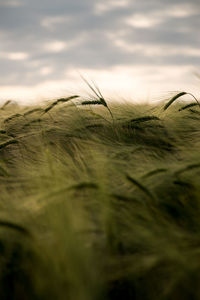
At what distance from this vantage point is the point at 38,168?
124cm

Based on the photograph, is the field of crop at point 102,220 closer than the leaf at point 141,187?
Yes

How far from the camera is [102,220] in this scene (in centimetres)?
81

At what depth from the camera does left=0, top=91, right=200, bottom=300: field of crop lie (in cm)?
70

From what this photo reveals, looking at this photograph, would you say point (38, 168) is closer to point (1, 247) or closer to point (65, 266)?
point (1, 247)

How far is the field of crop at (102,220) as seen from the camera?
0.70 meters

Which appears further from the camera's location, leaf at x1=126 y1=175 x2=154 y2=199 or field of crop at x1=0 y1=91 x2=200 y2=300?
leaf at x1=126 y1=175 x2=154 y2=199

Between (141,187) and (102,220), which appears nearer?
(102,220)

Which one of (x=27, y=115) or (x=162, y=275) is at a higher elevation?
(x=27, y=115)

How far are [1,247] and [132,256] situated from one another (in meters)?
0.34

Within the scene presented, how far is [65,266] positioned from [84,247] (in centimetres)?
6

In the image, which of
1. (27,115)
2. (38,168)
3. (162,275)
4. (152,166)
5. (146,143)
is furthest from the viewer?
(27,115)

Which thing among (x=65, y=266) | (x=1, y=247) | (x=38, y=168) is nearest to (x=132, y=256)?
(x=65, y=266)

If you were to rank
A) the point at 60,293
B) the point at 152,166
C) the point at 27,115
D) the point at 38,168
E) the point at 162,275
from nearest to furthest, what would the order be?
the point at 60,293 → the point at 162,275 → the point at 152,166 → the point at 38,168 → the point at 27,115

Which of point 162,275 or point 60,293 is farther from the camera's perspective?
point 162,275
